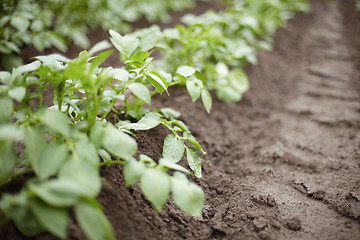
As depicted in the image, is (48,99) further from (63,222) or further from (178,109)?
(63,222)

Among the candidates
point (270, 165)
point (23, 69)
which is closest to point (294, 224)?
point (270, 165)

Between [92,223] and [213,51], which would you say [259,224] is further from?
[213,51]

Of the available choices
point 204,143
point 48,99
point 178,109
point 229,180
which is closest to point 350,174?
point 229,180

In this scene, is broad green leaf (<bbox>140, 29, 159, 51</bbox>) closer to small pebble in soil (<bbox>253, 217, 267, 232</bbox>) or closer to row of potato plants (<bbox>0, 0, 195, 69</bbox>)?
row of potato plants (<bbox>0, 0, 195, 69</bbox>)

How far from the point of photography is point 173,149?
1.21m

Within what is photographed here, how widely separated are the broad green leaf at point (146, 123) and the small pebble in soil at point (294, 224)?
0.80 metres

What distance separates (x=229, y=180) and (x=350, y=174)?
2.37ft

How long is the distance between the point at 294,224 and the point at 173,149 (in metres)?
0.68

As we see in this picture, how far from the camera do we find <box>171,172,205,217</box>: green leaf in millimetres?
861

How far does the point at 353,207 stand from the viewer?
1.26 metres

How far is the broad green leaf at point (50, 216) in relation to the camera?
69 cm

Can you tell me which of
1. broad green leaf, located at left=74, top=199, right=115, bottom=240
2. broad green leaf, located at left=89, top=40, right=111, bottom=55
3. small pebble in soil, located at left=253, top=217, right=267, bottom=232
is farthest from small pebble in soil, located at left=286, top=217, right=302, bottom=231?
broad green leaf, located at left=89, top=40, right=111, bottom=55

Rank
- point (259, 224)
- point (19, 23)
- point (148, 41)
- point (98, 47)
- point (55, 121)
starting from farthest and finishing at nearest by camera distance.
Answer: point (19, 23) → point (148, 41) → point (259, 224) → point (98, 47) → point (55, 121)

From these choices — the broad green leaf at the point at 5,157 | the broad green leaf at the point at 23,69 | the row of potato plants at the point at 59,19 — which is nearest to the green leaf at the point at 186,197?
the broad green leaf at the point at 5,157
